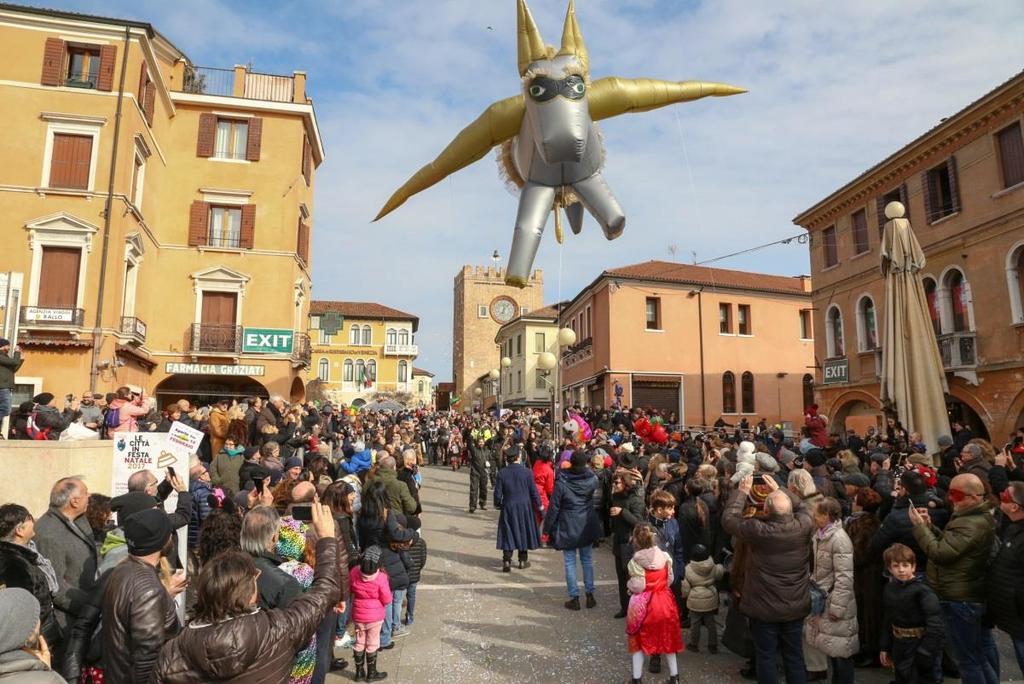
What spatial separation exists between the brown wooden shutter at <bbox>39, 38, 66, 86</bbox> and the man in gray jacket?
2282 centimetres

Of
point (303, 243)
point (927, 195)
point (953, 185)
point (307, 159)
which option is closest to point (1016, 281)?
point (953, 185)

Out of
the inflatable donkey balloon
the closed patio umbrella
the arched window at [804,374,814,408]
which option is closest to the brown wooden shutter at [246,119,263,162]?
the inflatable donkey balloon

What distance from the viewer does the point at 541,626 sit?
6242mm

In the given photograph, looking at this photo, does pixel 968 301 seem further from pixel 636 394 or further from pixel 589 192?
pixel 589 192

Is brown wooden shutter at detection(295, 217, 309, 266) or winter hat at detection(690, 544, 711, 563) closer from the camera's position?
winter hat at detection(690, 544, 711, 563)

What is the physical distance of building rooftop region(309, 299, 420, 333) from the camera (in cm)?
5519

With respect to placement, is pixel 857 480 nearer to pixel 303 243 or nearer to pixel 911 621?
pixel 911 621

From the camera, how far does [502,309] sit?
238 feet

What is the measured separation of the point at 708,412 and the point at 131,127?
25.4 meters

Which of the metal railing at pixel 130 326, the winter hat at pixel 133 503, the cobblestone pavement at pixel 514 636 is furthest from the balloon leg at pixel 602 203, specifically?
the metal railing at pixel 130 326

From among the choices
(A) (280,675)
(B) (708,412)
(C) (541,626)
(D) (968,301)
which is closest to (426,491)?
(C) (541,626)

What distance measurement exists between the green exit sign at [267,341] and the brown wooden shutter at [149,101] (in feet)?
25.0

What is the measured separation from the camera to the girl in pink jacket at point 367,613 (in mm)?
5043

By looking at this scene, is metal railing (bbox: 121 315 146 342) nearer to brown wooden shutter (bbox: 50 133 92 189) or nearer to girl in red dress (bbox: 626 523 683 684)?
→ brown wooden shutter (bbox: 50 133 92 189)
